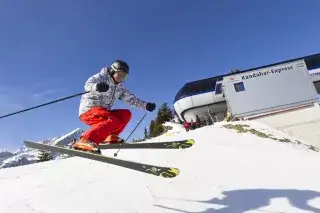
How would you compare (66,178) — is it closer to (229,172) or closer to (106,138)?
(106,138)

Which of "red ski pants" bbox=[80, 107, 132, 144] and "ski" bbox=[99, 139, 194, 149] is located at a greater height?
"red ski pants" bbox=[80, 107, 132, 144]

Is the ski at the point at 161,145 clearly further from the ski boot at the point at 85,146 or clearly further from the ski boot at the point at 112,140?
the ski boot at the point at 85,146

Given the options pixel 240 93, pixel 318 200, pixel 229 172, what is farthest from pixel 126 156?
pixel 240 93

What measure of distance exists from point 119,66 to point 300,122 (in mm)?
14923

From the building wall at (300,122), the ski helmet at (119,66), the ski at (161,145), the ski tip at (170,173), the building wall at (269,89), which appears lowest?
the ski tip at (170,173)

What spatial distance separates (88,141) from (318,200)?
4.21 m

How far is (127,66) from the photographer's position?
6.25m

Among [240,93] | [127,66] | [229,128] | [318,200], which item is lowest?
[318,200]

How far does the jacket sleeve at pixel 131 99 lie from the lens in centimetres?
665

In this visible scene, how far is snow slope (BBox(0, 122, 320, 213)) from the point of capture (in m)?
5.08

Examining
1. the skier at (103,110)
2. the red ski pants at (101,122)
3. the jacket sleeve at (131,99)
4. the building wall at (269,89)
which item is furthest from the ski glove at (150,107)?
the building wall at (269,89)

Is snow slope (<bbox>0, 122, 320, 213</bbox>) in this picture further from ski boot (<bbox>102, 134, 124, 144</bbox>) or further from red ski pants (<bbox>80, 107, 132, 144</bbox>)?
red ski pants (<bbox>80, 107, 132, 144</bbox>)

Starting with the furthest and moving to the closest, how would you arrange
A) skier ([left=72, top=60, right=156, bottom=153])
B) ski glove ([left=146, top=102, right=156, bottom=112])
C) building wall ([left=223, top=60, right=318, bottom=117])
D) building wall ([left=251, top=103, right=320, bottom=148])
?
building wall ([left=223, top=60, right=318, bottom=117])
building wall ([left=251, top=103, right=320, bottom=148])
ski glove ([left=146, top=102, right=156, bottom=112])
skier ([left=72, top=60, right=156, bottom=153])

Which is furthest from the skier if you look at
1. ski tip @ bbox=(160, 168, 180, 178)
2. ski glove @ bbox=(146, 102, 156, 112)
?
ski tip @ bbox=(160, 168, 180, 178)
